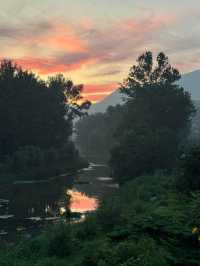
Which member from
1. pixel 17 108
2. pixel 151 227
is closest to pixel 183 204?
pixel 151 227

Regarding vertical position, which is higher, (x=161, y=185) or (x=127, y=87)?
(x=127, y=87)

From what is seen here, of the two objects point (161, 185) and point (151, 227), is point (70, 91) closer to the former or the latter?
point (161, 185)

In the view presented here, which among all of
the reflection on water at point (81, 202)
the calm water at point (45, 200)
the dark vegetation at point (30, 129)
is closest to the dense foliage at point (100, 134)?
the dark vegetation at point (30, 129)

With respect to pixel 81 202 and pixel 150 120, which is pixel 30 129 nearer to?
pixel 150 120

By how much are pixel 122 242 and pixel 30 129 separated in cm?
6489

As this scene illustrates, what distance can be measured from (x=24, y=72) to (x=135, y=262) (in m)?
76.0

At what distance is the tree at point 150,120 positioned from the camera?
60.0 metres

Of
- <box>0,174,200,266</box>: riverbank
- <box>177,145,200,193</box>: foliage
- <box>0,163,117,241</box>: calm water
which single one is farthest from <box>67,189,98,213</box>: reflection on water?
<box>0,174,200,266</box>: riverbank

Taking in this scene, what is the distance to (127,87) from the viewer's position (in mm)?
95688

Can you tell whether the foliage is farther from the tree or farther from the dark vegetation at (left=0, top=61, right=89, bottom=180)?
the dark vegetation at (left=0, top=61, right=89, bottom=180)

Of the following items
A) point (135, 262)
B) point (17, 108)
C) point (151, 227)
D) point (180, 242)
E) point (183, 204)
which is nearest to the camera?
point (135, 262)

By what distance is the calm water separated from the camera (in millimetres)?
36750

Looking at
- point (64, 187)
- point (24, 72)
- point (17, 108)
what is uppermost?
point (24, 72)

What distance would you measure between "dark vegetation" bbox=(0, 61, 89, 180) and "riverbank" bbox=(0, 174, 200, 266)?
135 ft
